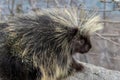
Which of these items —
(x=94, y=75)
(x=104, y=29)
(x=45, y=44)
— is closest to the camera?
(x=45, y=44)

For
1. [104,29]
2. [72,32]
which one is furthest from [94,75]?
[104,29]

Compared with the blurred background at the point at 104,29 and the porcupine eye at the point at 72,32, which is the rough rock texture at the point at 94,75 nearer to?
the porcupine eye at the point at 72,32

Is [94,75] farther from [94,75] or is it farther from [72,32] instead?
[72,32]

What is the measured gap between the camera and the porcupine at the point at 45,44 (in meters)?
2.48

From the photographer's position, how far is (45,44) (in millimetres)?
2512

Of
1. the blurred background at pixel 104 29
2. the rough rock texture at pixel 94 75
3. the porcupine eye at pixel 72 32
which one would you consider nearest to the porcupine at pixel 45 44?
the porcupine eye at pixel 72 32

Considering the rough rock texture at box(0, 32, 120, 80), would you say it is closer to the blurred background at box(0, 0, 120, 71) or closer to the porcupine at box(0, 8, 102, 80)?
the porcupine at box(0, 8, 102, 80)

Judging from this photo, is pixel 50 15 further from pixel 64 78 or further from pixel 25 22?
pixel 64 78

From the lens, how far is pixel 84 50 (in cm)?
263

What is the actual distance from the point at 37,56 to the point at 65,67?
213mm

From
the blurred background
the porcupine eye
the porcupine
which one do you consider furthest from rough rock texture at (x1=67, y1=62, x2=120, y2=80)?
the blurred background

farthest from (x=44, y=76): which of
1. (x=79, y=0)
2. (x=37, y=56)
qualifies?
(x=79, y=0)

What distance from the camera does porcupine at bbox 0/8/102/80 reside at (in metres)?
2.48

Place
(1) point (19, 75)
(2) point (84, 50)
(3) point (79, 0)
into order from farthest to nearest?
(3) point (79, 0) → (2) point (84, 50) → (1) point (19, 75)
